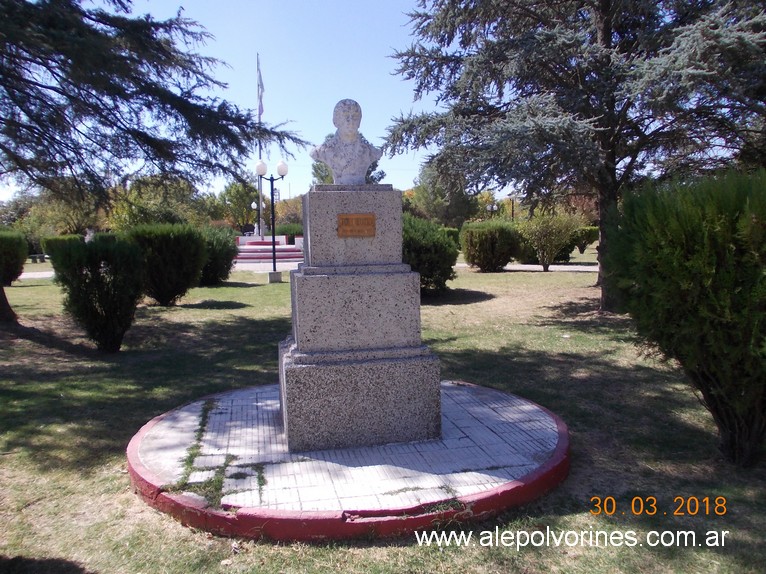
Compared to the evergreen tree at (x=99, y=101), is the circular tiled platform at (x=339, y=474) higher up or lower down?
lower down

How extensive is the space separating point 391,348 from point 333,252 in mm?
858

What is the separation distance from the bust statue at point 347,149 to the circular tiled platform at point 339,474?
2.16 meters

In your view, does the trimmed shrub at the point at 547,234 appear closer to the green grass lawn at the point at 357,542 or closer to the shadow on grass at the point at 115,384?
the green grass lawn at the point at 357,542

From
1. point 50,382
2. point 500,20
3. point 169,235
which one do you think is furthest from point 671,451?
point 169,235

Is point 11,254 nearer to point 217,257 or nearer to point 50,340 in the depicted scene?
point 217,257

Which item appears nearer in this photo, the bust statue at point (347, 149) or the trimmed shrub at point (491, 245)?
the bust statue at point (347, 149)

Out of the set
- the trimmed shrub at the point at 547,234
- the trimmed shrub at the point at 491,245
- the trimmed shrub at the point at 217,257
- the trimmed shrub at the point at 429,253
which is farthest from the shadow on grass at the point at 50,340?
the trimmed shrub at the point at 547,234

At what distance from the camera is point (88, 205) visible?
406 inches

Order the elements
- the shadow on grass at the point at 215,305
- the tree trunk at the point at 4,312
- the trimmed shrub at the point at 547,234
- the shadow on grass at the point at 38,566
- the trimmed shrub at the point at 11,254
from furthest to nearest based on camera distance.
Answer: the trimmed shrub at the point at 547,234
the trimmed shrub at the point at 11,254
the shadow on grass at the point at 215,305
the tree trunk at the point at 4,312
the shadow on grass at the point at 38,566

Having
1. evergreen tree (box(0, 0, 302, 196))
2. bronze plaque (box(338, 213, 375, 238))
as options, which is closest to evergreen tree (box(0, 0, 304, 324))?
evergreen tree (box(0, 0, 302, 196))

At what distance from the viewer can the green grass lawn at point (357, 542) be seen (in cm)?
282

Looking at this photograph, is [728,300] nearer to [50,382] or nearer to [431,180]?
[50,382]

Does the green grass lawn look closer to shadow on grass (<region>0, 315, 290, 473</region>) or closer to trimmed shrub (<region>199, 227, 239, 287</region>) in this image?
shadow on grass (<region>0, 315, 290, 473</region>)

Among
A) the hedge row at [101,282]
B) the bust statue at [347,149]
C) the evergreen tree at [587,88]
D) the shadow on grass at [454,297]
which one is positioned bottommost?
the shadow on grass at [454,297]
